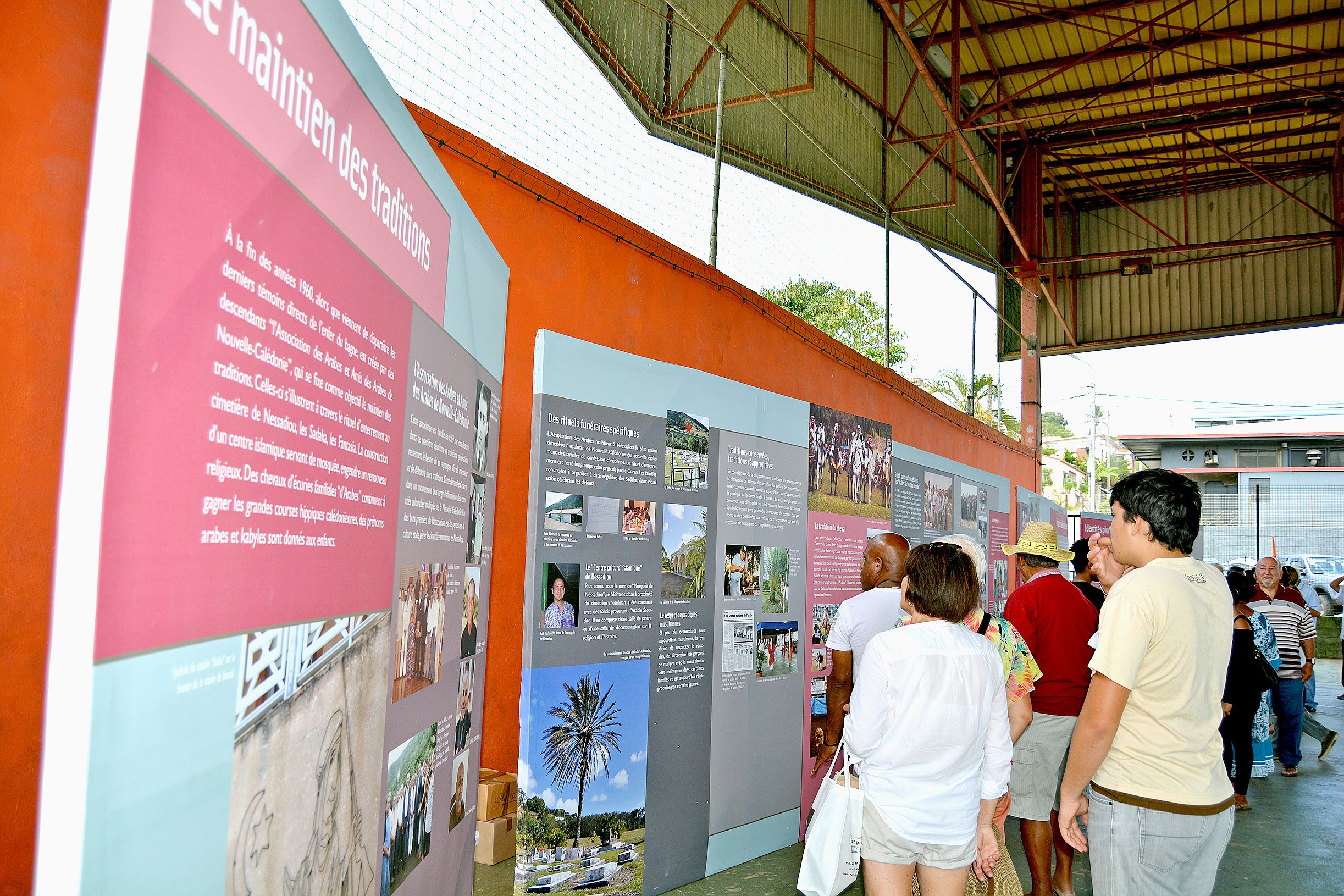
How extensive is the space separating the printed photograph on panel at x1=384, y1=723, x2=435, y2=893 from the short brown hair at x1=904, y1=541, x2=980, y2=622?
1.57 metres

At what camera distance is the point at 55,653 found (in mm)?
862

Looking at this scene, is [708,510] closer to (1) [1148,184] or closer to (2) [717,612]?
(2) [717,612]

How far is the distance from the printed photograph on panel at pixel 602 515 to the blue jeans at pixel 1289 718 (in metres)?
6.70

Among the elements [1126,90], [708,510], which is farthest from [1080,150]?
[708,510]

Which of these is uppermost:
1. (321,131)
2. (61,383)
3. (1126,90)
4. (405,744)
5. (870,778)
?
(1126,90)

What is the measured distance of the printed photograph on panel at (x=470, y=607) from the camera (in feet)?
8.52

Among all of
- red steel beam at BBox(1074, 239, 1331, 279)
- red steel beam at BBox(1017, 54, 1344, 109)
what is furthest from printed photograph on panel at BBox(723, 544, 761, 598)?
red steel beam at BBox(1074, 239, 1331, 279)

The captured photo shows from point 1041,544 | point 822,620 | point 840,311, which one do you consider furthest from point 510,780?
point 840,311

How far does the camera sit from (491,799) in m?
3.65

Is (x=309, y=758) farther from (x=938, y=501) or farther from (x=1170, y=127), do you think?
(x=1170, y=127)

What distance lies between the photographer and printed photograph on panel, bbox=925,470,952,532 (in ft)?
22.8

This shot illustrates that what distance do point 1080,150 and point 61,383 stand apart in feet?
47.9

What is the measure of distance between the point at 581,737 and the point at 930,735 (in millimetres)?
1363

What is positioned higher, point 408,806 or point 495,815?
point 408,806
